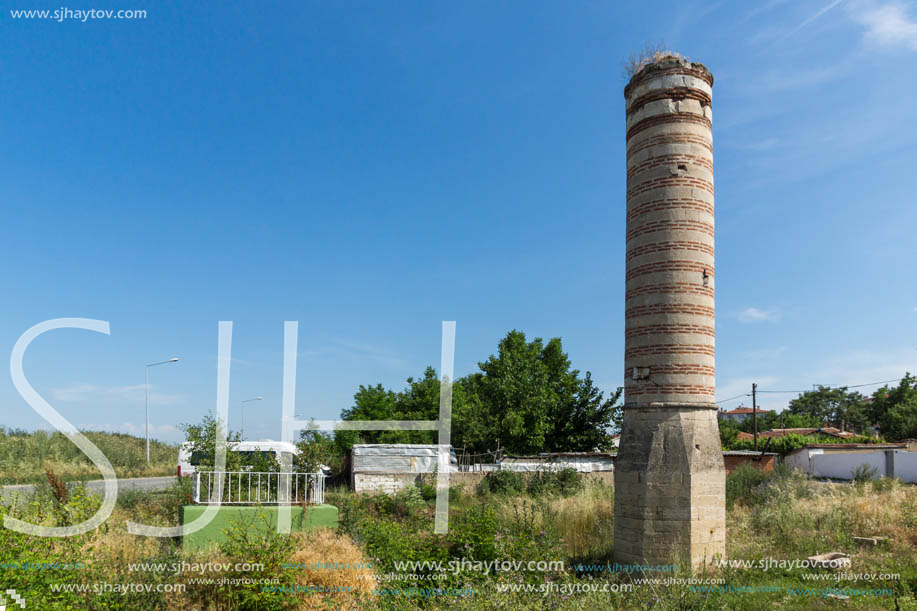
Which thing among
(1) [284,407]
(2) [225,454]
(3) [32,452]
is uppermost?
(1) [284,407]

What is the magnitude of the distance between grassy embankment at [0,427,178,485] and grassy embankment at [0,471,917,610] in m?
15.8

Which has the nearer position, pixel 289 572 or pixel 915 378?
pixel 289 572

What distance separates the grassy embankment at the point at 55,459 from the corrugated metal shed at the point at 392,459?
1334cm

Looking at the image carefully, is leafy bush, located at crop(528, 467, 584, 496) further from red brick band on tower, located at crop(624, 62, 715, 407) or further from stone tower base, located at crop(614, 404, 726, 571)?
red brick band on tower, located at crop(624, 62, 715, 407)

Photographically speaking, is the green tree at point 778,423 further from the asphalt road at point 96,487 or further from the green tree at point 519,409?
the asphalt road at point 96,487

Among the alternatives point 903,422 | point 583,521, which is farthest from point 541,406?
point 903,422

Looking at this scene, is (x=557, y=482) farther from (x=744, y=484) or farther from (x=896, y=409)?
(x=896, y=409)

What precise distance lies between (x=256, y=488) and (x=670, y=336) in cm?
772

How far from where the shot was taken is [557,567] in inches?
353

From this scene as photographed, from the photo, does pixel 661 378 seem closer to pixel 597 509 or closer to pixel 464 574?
pixel 464 574

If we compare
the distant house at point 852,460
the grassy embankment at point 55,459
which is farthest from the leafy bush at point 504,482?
the grassy embankment at point 55,459

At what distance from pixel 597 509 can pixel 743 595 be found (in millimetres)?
5617

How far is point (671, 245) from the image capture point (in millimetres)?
10383

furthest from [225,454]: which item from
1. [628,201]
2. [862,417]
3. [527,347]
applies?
[862,417]
